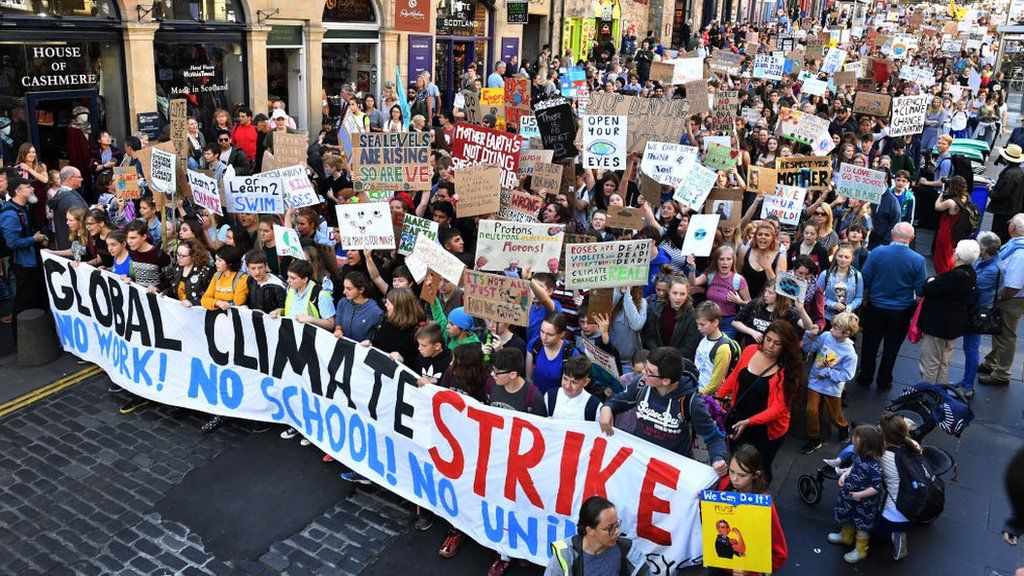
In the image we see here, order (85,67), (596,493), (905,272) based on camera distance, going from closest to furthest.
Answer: (596,493) → (905,272) → (85,67)

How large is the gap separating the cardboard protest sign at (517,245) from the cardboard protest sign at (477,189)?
1696mm

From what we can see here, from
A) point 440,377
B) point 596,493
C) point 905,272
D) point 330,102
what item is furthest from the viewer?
point 330,102

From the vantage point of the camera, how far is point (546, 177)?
34.6 ft

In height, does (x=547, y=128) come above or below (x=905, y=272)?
above

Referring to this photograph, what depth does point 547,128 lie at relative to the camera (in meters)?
11.7

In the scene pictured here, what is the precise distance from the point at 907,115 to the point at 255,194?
37.3 feet

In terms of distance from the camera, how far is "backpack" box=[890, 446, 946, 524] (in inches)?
228

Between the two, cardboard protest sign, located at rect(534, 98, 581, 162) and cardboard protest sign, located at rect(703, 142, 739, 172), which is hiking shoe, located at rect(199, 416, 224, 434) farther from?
cardboard protest sign, located at rect(703, 142, 739, 172)

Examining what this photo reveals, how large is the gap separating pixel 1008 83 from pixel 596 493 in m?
36.0

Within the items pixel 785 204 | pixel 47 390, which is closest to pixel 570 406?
pixel 785 204

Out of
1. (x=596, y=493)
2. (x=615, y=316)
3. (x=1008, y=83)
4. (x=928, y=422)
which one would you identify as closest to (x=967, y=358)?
(x=928, y=422)

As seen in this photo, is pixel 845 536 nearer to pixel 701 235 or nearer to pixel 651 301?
pixel 651 301

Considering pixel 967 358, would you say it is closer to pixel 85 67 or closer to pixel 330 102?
pixel 85 67

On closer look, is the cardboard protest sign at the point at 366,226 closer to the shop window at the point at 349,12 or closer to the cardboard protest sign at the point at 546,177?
the cardboard protest sign at the point at 546,177
